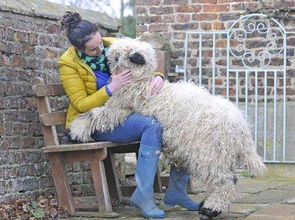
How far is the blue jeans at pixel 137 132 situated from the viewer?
210 inches

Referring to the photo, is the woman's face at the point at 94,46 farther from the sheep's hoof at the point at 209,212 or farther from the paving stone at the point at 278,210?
the paving stone at the point at 278,210

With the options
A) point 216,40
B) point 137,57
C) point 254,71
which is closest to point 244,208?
point 137,57

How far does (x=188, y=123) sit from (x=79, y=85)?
883mm

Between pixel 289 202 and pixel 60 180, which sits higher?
pixel 60 180

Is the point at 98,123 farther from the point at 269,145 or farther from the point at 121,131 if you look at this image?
the point at 269,145

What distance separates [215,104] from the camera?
5305mm

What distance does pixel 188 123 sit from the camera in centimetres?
526

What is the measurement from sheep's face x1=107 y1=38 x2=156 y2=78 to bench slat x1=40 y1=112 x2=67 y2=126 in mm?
570

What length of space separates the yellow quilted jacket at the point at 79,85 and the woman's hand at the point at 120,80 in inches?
3.0

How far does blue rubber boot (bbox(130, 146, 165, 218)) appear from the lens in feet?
17.5

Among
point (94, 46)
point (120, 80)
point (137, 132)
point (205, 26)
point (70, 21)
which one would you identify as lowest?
point (137, 132)

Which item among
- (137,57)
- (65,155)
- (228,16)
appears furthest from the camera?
(228,16)

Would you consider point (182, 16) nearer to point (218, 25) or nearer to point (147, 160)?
point (218, 25)

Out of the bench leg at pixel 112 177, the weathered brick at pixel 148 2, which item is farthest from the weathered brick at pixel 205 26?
the bench leg at pixel 112 177
